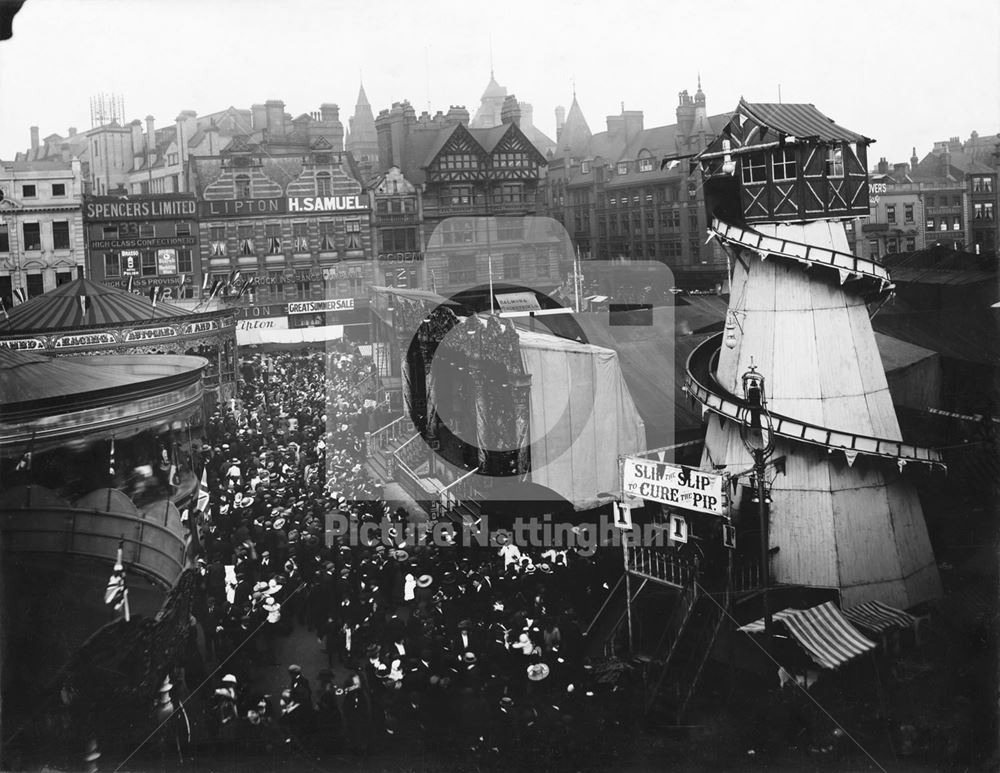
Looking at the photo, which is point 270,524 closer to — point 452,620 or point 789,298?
A: point 452,620

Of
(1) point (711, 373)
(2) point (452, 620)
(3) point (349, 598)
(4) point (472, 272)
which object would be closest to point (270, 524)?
(3) point (349, 598)

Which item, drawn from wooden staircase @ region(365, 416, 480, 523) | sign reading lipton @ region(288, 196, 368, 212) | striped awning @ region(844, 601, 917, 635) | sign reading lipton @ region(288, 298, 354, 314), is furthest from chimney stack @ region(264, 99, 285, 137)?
striped awning @ region(844, 601, 917, 635)

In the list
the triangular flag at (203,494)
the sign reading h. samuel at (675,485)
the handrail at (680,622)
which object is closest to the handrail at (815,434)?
the sign reading h. samuel at (675,485)

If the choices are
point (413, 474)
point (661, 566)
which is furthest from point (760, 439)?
point (413, 474)

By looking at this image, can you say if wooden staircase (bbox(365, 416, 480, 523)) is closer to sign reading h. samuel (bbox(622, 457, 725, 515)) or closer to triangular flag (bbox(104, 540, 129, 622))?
sign reading h. samuel (bbox(622, 457, 725, 515))

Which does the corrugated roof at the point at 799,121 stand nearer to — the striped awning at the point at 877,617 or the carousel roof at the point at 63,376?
the striped awning at the point at 877,617

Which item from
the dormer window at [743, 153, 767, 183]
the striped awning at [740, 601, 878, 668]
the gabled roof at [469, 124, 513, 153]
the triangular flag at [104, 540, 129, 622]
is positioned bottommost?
the striped awning at [740, 601, 878, 668]
